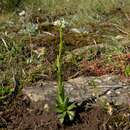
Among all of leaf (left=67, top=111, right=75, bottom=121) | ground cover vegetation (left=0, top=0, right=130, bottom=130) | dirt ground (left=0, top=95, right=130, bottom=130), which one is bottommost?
dirt ground (left=0, top=95, right=130, bottom=130)

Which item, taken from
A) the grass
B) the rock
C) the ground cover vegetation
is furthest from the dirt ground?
the grass

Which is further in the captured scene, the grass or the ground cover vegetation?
the grass

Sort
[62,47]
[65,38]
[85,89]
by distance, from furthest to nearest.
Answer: [65,38]
[85,89]
[62,47]

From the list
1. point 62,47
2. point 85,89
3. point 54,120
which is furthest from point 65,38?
point 54,120

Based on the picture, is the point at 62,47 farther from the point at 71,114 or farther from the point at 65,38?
the point at 65,38

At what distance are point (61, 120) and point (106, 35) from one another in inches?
79.8

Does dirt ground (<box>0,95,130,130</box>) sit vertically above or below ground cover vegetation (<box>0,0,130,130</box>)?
below

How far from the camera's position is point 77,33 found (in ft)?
19.0

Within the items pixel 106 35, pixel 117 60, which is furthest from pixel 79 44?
pixel 117 60

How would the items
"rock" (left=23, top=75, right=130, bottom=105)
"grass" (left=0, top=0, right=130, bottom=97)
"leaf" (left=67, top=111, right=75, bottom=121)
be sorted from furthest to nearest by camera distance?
"grass" (left=0, top=0, right=130, bottom=97) → "rock" (left=23, top=75, right=130, bottom=105) → "leaf" (left=67, top=111, right=75, bottom=121)

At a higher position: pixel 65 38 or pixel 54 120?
pixel 65 38

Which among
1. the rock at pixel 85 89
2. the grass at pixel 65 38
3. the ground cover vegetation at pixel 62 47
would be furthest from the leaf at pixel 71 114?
the grass at pixel 65 38

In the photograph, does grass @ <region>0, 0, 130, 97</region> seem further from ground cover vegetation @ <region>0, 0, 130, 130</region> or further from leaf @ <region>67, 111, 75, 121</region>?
leaf @ <region>67, 111, 75, 121</region>

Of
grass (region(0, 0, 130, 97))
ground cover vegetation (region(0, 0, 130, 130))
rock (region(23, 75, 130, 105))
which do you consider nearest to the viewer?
ground cover vegetation (region(0, 0, 130, 130))
